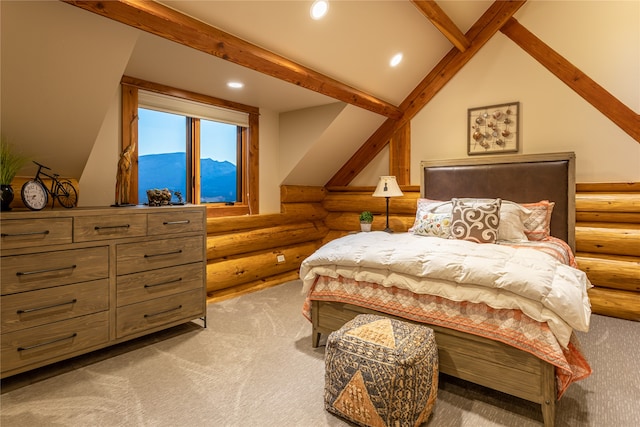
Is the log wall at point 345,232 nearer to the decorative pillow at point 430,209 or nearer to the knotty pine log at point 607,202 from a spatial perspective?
the knotty pine log at point 607,202

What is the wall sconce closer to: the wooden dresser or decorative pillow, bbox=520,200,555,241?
decorative pillow, bbox=520,200,555,241

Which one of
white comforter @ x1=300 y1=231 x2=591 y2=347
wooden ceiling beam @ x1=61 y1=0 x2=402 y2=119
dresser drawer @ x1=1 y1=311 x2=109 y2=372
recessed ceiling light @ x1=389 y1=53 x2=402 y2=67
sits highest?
recessed ceiling light @ x1=389 y1=53 x2=402 y2=67

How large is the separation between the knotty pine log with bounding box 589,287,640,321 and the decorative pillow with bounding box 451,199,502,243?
138 cm

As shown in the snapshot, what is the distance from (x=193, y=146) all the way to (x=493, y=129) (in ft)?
11.0

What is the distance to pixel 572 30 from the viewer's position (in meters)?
3.64

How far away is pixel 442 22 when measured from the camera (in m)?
3.48

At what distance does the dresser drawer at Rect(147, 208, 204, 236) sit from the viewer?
2691mm

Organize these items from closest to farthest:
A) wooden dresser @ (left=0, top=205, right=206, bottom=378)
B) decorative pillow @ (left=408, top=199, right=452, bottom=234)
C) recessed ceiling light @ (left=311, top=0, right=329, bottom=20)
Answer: wooden dresser @ (left=0, top=205, right=206, bottom=378)
recessed ceiling light @ (left=311, top=0, right=329, bottom=20)
decorative pillow @ (left=408, top=199, right=452, bottom=234)

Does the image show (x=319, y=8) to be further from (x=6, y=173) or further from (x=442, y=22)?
(x=6, y=173)

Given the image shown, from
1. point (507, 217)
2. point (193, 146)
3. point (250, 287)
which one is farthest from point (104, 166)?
point (507, 217)

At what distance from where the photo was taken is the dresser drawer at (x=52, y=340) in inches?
81.1

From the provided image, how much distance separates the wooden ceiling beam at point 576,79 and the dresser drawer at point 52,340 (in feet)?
15.2

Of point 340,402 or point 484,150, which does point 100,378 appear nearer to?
point 340,402

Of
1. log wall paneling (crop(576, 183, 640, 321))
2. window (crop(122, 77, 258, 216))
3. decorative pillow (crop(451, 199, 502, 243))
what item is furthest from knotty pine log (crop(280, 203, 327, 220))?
log wall paneling (crop(576, 183, 640, 321))
